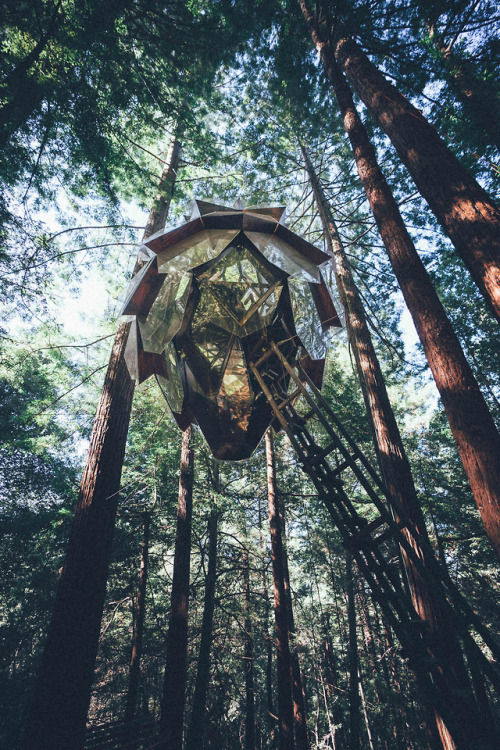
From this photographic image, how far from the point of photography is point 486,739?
191 cm

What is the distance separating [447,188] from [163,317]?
303 centimetres

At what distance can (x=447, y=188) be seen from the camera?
8.37 feet

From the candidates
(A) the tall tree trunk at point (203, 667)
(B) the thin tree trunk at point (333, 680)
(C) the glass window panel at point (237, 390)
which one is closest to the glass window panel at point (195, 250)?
(C) the glass window panel at point (237, 390)

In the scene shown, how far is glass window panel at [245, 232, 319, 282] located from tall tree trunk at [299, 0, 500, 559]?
839mm

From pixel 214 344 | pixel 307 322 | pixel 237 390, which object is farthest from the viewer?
pixel 237 390

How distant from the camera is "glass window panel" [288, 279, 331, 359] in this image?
155 inches

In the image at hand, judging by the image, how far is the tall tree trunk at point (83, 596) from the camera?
93.8 inches

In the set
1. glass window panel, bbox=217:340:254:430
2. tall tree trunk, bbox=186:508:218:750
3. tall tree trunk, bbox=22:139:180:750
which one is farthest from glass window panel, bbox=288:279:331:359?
tall tree trunk, bbox=186:508:218:750

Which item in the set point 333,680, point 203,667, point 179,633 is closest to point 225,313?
point 179,633

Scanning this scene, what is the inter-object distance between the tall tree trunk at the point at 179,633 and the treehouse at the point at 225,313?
2.93m

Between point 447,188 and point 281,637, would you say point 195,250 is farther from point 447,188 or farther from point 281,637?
point 281,637

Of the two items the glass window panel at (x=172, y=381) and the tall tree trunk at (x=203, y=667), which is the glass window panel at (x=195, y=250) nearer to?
the glass window panel at (x=172, y=381)

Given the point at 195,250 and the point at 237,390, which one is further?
the point at 237,390

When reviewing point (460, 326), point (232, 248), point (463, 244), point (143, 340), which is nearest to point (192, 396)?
point (143, 340)
